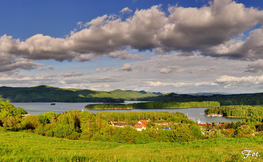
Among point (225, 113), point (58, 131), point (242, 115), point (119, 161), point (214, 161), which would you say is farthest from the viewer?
point (225, 113)

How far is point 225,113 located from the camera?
554 ft

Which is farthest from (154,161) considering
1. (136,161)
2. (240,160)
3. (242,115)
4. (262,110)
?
(262,110)

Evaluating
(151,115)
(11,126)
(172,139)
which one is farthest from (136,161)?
(151,115)

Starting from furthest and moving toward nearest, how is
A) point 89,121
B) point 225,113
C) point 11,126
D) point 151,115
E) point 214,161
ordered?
point 225,113
point 151,115
point 89,121
point 11,126
point 214,161

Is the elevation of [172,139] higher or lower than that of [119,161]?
lower

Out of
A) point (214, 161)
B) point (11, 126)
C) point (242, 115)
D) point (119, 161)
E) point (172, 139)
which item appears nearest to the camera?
point (119, 161)

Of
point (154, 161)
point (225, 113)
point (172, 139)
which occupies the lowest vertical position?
point (225, 113)

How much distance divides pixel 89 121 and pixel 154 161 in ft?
147

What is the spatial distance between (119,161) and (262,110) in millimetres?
192849

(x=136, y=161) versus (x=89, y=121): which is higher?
(x=136, y=161)

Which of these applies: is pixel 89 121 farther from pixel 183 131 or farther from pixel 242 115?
pixel 242 115

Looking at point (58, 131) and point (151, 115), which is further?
point (151, 115)

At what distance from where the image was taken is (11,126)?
45688mm

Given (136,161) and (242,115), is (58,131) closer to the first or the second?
(136,161)
